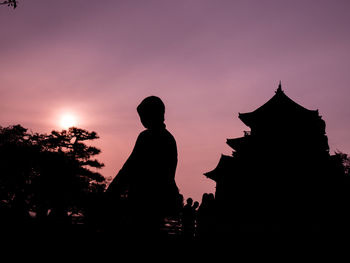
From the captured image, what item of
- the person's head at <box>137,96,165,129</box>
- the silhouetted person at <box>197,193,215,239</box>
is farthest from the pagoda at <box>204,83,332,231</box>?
the person's head at <box>137,96,165,129</box>

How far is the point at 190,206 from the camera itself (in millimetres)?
10484

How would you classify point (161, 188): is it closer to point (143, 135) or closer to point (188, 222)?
point (143, 135)

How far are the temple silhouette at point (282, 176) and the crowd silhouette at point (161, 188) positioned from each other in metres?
0.06

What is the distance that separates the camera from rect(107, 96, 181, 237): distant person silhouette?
2.54 metres

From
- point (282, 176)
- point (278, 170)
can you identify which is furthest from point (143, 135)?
point (278, 170)

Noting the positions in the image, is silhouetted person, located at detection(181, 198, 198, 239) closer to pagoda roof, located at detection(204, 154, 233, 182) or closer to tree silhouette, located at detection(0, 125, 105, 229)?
pagoda roof, located at detection(204, 154, 233, 182)

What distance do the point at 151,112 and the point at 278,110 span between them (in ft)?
73.4

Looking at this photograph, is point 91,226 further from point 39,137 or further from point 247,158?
point 39,137

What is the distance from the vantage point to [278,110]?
76.6ft

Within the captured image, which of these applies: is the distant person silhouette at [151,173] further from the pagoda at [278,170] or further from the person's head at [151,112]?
the pagoda at [278,170]

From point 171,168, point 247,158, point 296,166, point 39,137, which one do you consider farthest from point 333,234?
point 39,137

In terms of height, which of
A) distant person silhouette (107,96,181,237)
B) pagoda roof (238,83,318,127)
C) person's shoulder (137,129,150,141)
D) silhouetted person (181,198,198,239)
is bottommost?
silhouetted person (181,198,198,239)

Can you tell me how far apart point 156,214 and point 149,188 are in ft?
0.78

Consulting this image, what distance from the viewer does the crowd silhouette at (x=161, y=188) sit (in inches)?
101
